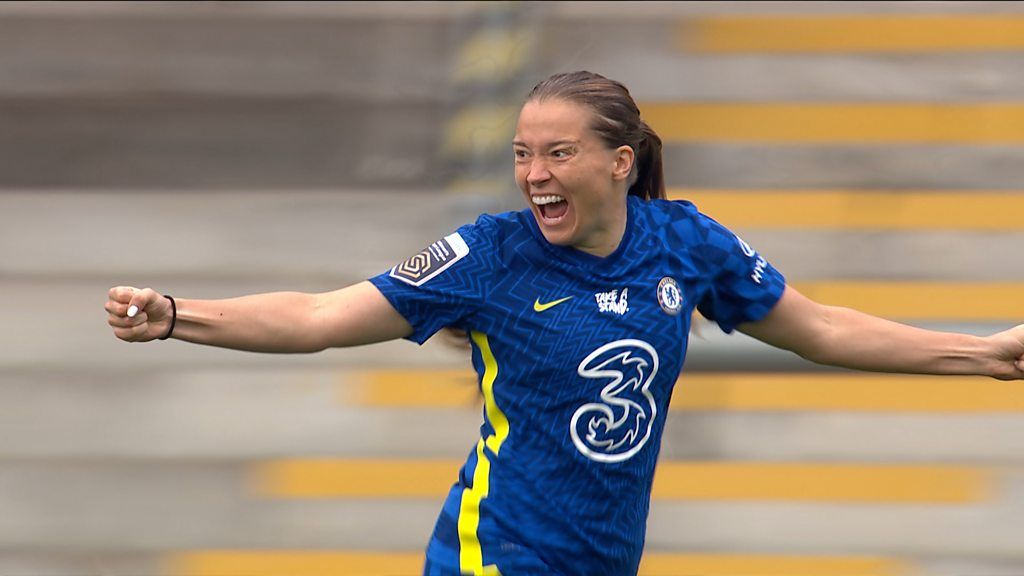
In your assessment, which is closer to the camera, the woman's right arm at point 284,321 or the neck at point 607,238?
the woman's right arm at point 284,321

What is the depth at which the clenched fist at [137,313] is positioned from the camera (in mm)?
2656

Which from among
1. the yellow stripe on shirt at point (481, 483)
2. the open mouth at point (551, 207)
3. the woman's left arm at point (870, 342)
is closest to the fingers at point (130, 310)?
the yellow stripe on shirt at point (481, 483)

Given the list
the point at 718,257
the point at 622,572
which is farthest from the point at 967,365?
the point at 622,572

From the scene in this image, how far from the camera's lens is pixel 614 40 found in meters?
6.11

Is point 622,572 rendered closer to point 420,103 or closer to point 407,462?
point 407,462

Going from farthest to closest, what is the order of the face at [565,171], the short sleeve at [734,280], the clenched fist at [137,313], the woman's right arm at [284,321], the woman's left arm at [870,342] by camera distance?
1. the woman's left arm at [870,342]
2. the short sleeve at [734,280]
3. the face at [565,171]
4. the woman's right arm at [284,321]
5. the clenched fist at [137,313]

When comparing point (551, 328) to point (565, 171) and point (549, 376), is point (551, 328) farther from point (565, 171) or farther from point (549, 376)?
point (565, 171)

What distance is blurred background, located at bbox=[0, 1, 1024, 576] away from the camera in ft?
17.6

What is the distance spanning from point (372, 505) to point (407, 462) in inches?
8.0

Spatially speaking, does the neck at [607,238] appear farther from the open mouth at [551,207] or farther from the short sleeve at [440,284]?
the short sleeve at [440,284]

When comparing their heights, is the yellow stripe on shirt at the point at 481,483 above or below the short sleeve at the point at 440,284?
below

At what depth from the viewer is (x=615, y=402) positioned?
2.92 meters

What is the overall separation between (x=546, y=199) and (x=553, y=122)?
0.48 ft

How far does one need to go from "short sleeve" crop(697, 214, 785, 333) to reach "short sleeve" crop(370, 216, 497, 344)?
467mm
